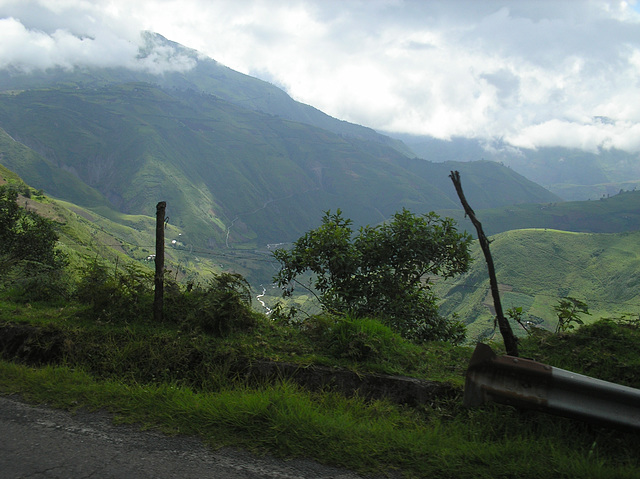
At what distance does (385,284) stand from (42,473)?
771 cm

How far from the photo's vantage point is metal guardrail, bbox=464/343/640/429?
12.8 feet

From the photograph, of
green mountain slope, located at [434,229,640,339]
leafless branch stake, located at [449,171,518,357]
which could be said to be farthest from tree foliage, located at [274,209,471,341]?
green mountain slope, located at [434,229,640,339]

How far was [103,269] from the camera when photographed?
24.4 ft

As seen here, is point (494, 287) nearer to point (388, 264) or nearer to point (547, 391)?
point (547, 391)

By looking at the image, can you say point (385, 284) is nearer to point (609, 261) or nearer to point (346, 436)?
point (346, 436)

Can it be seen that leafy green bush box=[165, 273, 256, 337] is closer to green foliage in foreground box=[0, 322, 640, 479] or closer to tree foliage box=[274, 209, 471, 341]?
green foliage in foreground box=[0, 322, 640, 479]

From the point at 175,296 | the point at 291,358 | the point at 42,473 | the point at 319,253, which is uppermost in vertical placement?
the point at 319,253

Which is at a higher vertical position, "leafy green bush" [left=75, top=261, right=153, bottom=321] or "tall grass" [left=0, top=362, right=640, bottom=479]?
"leafy green bush" [left=75, top=261, right=153, bottom=321]

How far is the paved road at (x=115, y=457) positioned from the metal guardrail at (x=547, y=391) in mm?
1917

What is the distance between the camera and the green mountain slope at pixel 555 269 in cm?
12644

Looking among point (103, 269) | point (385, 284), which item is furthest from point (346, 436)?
point (385, 284)

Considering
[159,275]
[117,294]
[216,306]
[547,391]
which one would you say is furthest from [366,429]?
[117,294]

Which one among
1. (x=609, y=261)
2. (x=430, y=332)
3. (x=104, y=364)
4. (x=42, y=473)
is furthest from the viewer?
(x=609, y=261)

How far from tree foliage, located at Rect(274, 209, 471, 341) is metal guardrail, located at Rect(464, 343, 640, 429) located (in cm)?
481
